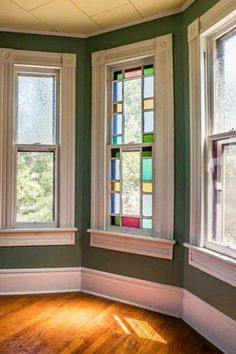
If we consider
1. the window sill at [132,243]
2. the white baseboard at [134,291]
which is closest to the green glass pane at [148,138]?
the window sill at [132,243]

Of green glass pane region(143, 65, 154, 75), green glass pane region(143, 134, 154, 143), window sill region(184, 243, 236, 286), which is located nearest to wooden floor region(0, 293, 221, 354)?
window sill region(184, 243, 236, 286)

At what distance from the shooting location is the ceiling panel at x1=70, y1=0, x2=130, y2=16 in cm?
276

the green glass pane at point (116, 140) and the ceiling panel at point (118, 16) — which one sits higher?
the ceiling panel at point (118, 16)

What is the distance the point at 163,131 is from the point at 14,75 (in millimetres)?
1692

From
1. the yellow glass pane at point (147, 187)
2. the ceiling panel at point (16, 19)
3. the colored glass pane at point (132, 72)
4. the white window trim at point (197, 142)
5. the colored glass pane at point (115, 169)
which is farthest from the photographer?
the colored glass pane at point (115, 169)

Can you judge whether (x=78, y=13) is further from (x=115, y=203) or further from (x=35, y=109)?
(x=115, y=203)

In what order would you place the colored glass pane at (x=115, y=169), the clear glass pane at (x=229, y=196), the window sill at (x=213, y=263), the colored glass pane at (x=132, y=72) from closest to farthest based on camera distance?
1. the window sill at (x=213, y=263)
2. the clear glass pane at (x=229, y=196)
3. the colored glass pane at (x=132, y=72)
4. the colored glass pane at (x=115, y=169)

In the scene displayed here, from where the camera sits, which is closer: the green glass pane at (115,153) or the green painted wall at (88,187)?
the green painted wall at (88,187)

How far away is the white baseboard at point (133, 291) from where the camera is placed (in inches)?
92.4

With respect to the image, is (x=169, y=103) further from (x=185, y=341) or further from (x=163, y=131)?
(x=185, y=341)

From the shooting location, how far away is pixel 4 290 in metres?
3.28

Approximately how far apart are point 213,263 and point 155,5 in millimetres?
2250

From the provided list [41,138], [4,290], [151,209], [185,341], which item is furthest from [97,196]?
[185,341]

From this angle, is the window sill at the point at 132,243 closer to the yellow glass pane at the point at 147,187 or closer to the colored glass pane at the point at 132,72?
the yellow glass pane at the point at 147,187
